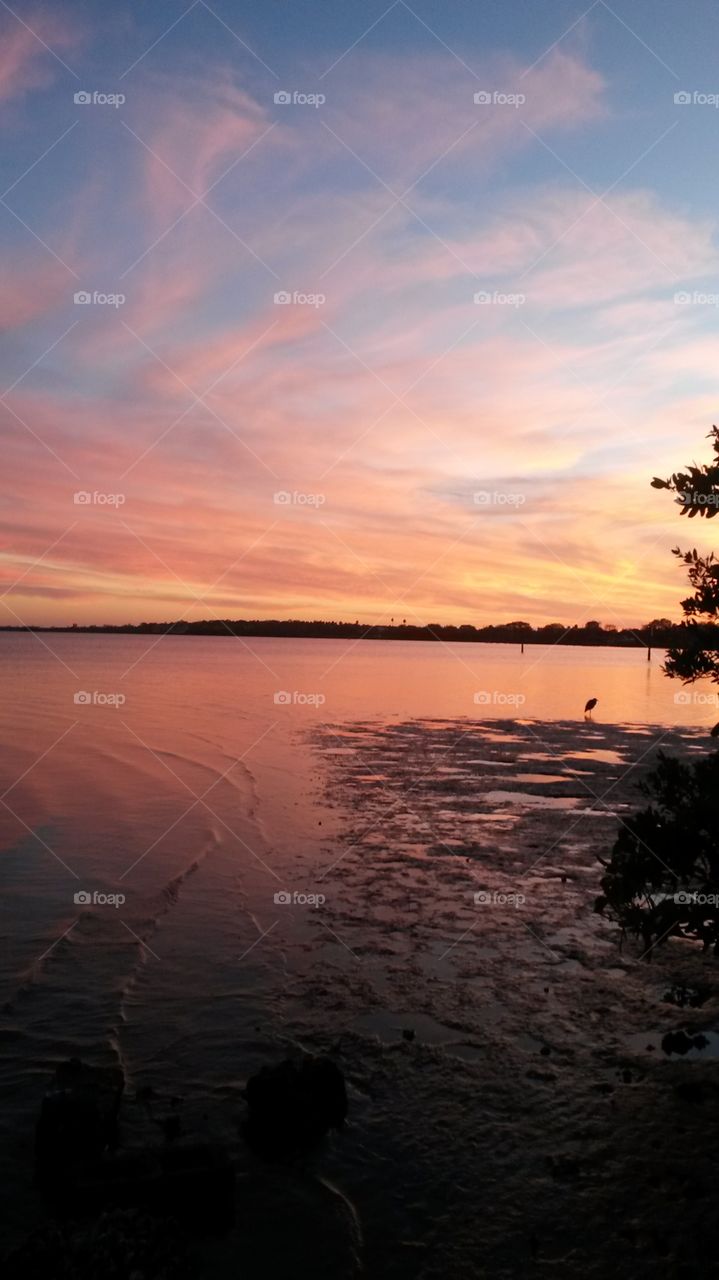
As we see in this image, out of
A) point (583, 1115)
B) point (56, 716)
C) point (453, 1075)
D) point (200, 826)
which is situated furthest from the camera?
point (56, 716)

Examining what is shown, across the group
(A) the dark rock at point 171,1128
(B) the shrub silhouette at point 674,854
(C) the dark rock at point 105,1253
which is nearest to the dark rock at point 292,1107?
(A) the dark rock at point 171,1128

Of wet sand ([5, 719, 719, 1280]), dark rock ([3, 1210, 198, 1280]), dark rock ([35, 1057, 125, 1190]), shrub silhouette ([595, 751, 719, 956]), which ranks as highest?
shrub silhouette ([595, 751, 719, 956])

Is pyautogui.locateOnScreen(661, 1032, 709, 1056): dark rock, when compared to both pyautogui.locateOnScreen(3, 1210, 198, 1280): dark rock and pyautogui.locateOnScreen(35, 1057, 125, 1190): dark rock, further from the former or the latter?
pyautogui.locateOnScreen(3, 1210, 198, 1280): dark rock

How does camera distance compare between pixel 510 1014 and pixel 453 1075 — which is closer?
pixel 453 1075

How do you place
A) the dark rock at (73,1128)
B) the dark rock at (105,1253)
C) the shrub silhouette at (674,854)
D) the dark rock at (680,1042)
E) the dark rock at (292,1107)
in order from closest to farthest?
1. the dark rock at (105,1253)
2. the dark rock at (73,1128)
3. the dark rock at (292,1107)
4. the shrub silhouette at (674,854)
5. the dark rock at (680,1042)

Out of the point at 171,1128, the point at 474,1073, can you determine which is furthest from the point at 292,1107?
the point at 474,1073

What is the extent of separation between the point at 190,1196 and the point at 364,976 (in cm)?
512

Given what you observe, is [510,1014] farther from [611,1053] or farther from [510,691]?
[510,691]

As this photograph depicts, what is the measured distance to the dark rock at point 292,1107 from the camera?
779 centimetres

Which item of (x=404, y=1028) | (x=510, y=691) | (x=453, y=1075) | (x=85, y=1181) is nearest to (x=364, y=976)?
(x=404, y=1028)

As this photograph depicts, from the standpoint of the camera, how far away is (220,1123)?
26.4ft

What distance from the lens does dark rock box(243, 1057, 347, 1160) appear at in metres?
7.79

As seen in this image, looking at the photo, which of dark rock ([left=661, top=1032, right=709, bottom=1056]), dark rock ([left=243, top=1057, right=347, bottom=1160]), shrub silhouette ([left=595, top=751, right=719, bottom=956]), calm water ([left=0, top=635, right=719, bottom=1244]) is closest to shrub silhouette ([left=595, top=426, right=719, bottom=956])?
shrub silhouette ([left=595, top=751, right=719, bottom=956])

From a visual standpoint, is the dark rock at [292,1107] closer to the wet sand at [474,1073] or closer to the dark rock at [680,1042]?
the wet sand at [474,1073]
